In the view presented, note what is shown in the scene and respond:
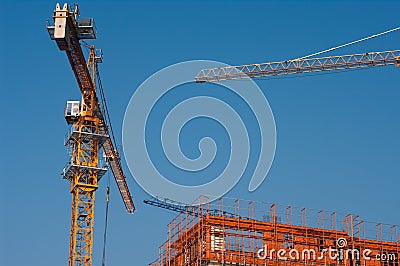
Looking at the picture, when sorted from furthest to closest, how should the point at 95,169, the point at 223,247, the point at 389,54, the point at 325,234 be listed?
the point at 389,54 < the point at 95,169 < the point at 325,234 < the point at 223,247

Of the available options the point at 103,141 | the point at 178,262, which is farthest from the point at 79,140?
the point at 178,262

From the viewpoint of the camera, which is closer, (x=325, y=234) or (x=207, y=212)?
(x=207, y=212)

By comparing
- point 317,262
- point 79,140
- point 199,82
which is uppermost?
point 199,82

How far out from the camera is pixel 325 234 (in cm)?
7719

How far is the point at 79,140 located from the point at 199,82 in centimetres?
2850

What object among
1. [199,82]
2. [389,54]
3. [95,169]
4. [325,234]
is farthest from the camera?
[199,82]

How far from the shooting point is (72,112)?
83.8 meters

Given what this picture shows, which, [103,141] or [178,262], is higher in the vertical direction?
[103,141]

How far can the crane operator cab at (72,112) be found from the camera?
8375cm

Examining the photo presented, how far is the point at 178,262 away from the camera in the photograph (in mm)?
78625

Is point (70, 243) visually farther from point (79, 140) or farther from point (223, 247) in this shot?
point (223, 247)

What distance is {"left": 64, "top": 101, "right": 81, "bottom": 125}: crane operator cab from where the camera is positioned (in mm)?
83750

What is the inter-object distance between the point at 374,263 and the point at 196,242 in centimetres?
2016

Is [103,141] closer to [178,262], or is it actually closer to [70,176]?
[70,176]
